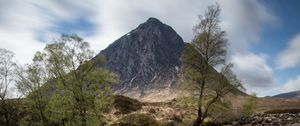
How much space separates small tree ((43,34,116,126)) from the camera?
2953cm

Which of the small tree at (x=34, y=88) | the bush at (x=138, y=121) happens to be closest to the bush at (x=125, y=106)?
the bush at (x=138, y=121)

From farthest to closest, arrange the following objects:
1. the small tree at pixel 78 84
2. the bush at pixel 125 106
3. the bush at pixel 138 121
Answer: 1. the bush at pixel 125 106
2. the bush at pixel 138 121
3. the small tree at pixel 78 84

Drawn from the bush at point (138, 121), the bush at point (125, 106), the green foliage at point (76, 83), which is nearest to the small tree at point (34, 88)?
the green foliage at point (76, 83)

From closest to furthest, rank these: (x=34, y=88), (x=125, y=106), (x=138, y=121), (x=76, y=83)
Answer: (x=76, y=83) < (x=34, y=88) < (x=138, y=121) < (x=125, y=106)

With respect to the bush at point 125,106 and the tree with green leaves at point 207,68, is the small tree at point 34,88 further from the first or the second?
the bush at point 125,106

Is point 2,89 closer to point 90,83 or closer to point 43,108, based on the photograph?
point 43,108

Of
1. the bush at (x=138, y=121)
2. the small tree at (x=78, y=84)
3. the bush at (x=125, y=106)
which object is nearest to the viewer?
the small tree at (x=78, y=84)

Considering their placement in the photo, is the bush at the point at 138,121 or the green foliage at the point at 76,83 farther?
the bush at the point at 138,121

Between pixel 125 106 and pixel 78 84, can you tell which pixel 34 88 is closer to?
pixel 78 84

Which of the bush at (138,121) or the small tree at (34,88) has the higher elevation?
the small tree at (34,88)

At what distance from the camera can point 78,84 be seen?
2930cm

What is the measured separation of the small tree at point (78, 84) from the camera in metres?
29.5

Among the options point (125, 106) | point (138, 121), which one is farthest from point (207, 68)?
point (125, 106)

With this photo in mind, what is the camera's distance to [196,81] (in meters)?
30.8
